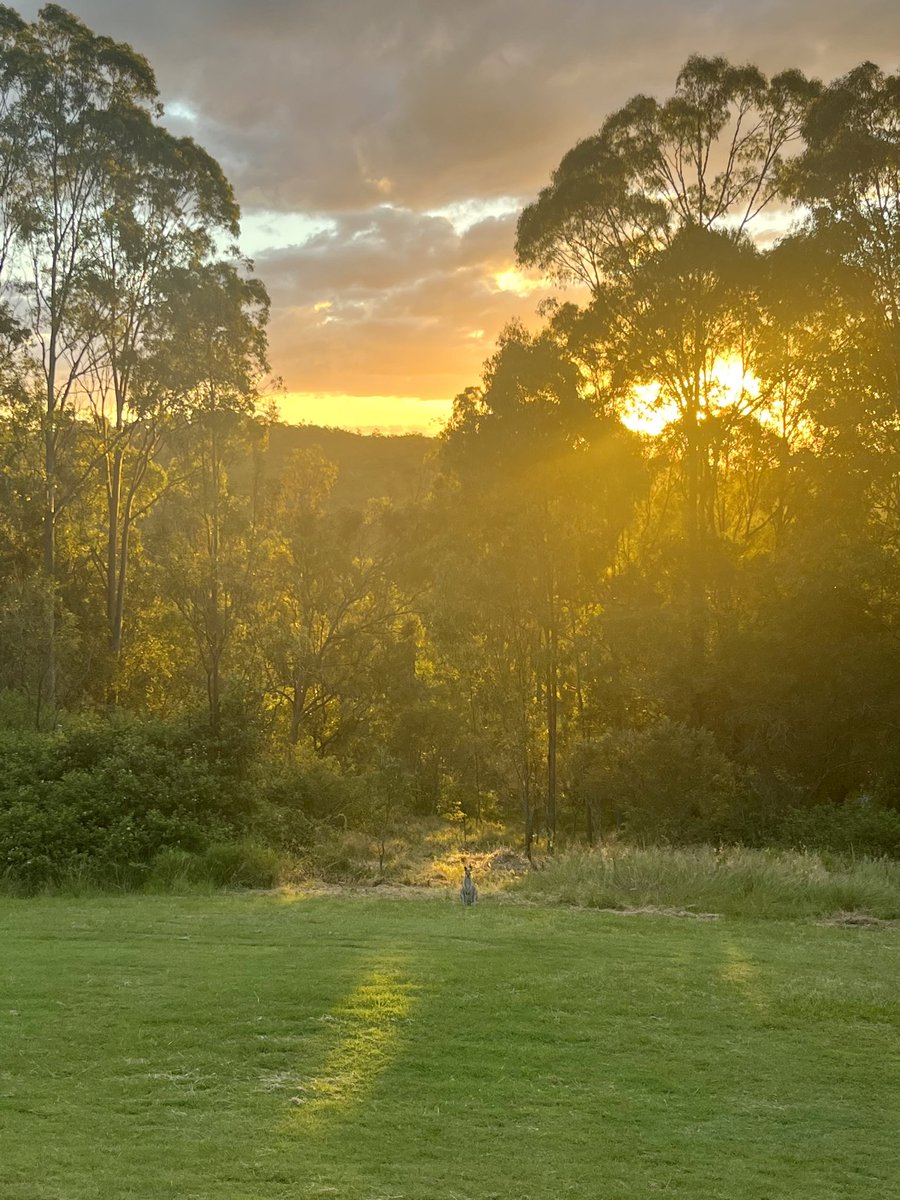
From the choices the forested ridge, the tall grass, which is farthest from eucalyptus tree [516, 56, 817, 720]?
the tall grass

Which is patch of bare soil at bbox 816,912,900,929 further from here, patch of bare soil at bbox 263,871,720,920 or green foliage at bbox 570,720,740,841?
green foliage at bbox 570,720,740,841

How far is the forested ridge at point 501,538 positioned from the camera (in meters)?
21.8

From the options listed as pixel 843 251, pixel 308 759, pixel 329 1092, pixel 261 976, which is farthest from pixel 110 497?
pixel 329 1092

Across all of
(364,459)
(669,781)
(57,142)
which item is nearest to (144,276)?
(57,142)

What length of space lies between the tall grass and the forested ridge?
474cm

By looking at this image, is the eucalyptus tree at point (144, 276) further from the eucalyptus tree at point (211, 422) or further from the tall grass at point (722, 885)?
the tall grass at point (722, 885)

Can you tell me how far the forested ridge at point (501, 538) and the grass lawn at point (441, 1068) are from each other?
27.9 feet

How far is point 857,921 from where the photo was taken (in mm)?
12555

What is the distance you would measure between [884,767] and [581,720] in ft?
26.8

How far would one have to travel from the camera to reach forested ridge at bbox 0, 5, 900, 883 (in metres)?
21.8

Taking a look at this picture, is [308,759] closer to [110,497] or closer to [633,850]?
[633,850]

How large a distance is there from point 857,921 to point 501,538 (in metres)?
20.2

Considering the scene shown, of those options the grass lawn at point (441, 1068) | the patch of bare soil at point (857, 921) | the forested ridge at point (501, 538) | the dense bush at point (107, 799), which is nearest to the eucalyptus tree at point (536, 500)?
the forested ridge at point (501, 538)

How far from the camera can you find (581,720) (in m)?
28.2
